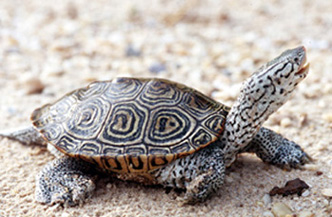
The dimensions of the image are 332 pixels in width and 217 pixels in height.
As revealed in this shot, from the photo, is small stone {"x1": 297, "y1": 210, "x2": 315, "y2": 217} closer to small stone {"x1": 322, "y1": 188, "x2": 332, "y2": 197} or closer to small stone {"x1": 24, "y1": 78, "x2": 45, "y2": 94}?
small stone {"x1": 322, "y1": 188, "x2": 332, "y2": 197}

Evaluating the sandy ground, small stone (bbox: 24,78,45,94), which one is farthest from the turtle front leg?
small stone (bbox: 24,78,45,94)

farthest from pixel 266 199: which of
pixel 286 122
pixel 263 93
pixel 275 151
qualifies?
pixel 286 122

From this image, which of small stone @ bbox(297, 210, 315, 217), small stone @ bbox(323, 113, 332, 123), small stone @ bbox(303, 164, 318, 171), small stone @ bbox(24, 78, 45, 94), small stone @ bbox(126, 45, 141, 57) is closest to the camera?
small stone @ bbox(297, 210, 315, 217)

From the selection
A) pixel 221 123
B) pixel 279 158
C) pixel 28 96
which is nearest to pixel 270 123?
pixel 279 158

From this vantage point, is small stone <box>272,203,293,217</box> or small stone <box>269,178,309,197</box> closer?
small stone <box>272,203,293,217</box>

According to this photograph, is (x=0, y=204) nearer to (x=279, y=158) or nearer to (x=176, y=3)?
(x=279, y=158)

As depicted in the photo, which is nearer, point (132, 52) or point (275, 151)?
point (275, 151)

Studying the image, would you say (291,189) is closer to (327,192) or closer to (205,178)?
(327,192)
